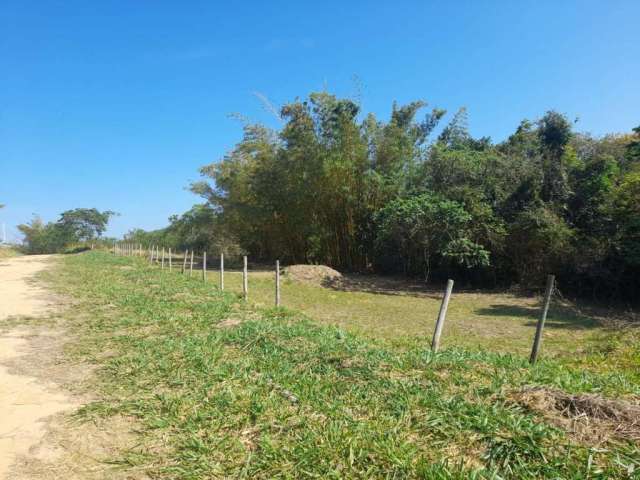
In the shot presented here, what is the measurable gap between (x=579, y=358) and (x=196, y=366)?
15.4 feet

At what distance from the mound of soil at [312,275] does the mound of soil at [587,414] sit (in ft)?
35.4

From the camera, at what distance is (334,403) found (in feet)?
9.09

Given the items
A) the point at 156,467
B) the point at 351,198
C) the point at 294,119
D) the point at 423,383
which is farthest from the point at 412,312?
the point at 294,119

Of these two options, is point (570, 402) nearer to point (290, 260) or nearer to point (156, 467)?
point (156, 467)

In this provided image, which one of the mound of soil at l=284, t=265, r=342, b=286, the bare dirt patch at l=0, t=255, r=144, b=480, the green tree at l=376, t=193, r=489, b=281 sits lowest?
the bare dirt patch at l=0, t=255, r=144, b=480

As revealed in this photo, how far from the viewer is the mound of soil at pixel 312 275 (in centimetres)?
1341

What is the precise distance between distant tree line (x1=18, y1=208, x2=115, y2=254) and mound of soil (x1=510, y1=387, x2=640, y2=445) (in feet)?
139

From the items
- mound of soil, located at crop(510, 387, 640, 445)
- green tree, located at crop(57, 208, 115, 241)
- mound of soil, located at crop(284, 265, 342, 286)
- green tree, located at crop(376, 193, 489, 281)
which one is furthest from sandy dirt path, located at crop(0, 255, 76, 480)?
green tree, located at crop(57, 208, 115, 241)

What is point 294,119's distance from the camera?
16.1m

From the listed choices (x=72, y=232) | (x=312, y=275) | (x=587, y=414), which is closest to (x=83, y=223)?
(x=72, y=232)

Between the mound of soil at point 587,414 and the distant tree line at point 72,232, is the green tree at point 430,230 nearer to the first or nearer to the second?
the mound of soil at point 587,414

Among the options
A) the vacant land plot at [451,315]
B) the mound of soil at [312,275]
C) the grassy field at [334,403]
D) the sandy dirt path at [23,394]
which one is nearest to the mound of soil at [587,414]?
the grassy field at [334,403]

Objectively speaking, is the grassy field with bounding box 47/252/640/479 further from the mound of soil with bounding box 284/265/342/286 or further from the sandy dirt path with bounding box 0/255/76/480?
the mound of soil with bounding box 284/265/342/286

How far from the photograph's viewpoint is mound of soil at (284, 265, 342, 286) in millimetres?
13406
